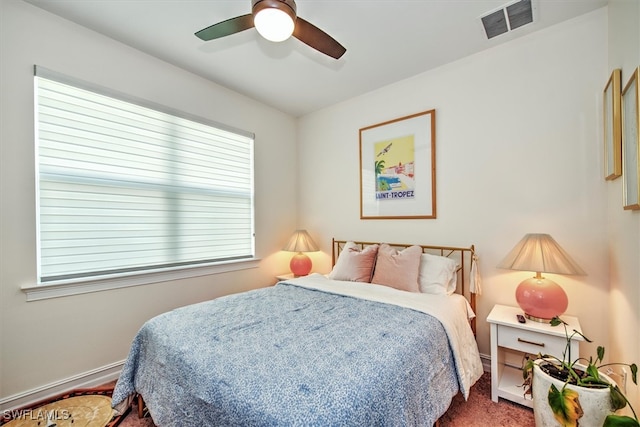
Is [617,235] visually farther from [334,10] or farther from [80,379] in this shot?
[80,379]

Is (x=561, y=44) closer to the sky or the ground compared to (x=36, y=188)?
closer to the sky

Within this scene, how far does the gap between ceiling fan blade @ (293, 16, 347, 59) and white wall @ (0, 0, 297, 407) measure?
159 centimetres

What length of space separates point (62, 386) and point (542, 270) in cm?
347

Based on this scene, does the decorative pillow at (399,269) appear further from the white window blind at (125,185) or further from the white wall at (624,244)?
the white window blind at (125,185)

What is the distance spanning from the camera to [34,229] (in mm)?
1931

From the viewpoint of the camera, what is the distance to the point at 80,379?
82.8 inches

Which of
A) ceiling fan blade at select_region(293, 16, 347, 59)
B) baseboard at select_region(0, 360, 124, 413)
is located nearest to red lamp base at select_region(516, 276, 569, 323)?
ceiling fan blade at select_region(293, 16, 347, 59)

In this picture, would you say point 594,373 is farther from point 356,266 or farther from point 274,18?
point 274,18

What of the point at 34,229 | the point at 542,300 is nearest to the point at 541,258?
the point at 542,300

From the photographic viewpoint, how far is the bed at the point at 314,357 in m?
1.04

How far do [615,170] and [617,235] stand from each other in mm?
409

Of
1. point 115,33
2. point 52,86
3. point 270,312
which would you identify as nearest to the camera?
point 270,312

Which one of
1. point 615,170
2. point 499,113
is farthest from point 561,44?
point 615,170

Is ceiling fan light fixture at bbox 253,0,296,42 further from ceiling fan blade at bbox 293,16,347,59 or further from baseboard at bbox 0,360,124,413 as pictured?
baseboard at bbox 0,360,124,413
